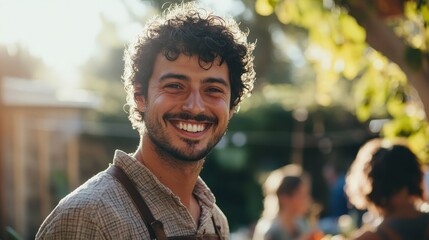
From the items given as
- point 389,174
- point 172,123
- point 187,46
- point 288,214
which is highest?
point 187,46

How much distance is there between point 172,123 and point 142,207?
0.88 ft

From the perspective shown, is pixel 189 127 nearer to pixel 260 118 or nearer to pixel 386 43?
pixel 386 43

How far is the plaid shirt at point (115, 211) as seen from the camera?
6.54ft

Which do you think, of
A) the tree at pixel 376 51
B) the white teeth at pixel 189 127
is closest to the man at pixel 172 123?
the white teeth at pixel 189 127

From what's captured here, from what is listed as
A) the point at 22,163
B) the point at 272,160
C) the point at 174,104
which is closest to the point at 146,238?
the point at 174,104

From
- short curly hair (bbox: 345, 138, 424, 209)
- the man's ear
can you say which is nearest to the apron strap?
the man's ear

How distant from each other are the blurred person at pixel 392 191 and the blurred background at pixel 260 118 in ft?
1.00

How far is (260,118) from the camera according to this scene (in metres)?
15.9

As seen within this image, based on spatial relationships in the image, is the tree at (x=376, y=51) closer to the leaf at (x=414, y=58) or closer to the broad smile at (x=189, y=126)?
the leaf at (x=414, y=58)

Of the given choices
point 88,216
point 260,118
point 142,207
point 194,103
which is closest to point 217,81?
point 194,103

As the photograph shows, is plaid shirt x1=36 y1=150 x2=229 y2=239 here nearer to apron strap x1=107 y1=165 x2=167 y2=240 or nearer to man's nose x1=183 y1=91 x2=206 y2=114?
apron strap x1=107 y1=165 x2=167 y2=240

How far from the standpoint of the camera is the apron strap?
2.10 meters

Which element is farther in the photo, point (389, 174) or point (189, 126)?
point (389, 174)

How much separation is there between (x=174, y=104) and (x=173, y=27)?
0.85 feet
